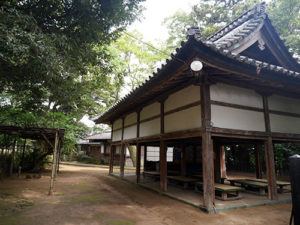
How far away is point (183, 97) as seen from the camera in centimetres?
651

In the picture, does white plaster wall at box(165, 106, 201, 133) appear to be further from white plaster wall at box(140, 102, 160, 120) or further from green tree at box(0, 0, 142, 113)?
green tree at box(0, 0, 142, 113)

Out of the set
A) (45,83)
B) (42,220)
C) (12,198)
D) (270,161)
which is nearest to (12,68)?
(45,83)

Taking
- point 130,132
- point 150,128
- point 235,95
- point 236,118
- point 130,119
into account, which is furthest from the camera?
point 130,119

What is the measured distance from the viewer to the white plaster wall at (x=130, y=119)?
1046 cm

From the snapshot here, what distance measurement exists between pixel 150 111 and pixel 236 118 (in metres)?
3.93

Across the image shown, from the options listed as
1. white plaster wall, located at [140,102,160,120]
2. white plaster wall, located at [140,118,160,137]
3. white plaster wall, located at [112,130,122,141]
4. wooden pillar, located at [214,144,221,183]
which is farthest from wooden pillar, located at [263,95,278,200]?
white plaster wall, located at [112,130,122,141]

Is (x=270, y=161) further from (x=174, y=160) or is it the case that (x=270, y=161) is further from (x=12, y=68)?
(x=174, y=160)

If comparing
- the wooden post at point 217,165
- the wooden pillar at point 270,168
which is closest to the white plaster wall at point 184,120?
the wooden pillar at point 270,168

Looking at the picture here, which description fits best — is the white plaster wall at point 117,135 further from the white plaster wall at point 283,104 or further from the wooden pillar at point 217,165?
the white plaster wall at point 283,104

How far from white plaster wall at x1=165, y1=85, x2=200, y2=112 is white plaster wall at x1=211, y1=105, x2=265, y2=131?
679 millimetres

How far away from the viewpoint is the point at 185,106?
6309 mm

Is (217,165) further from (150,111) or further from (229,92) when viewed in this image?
(229,92)

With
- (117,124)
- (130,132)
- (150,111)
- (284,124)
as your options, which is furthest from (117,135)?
(284,124)

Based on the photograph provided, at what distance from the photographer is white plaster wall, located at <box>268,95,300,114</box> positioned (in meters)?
6.88
